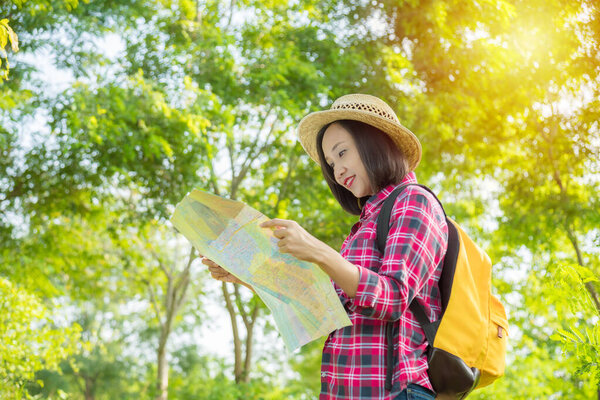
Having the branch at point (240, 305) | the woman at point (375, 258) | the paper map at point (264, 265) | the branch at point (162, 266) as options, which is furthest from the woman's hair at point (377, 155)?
the branch at point (162, 266)

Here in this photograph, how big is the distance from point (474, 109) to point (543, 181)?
1.28 meters

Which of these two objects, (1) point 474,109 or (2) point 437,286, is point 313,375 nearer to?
(1) point 474,109

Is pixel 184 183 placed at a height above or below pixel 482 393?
above

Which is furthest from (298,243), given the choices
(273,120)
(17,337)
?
(273,120)

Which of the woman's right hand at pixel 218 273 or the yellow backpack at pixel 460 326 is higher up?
the woman's right hand at pixel 218 273

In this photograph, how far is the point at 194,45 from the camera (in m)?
7.38

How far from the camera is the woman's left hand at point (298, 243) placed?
1.20 m

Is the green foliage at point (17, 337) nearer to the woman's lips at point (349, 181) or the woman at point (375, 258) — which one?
the woman at point (375, 258)

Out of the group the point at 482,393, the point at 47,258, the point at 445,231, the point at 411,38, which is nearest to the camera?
the point at 445,231

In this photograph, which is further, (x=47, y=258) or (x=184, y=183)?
(x=47, y=258)

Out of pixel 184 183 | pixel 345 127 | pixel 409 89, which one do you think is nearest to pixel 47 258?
pixel 184 183

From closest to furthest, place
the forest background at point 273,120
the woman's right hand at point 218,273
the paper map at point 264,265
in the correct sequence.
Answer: the paper map at point 264,265 → the woman's right hand at point 218,273 → the forest background at point 273,120

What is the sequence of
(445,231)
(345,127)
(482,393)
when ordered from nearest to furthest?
(445,231)
(345,127)
(482,393)

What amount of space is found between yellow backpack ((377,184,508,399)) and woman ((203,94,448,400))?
3 cm
